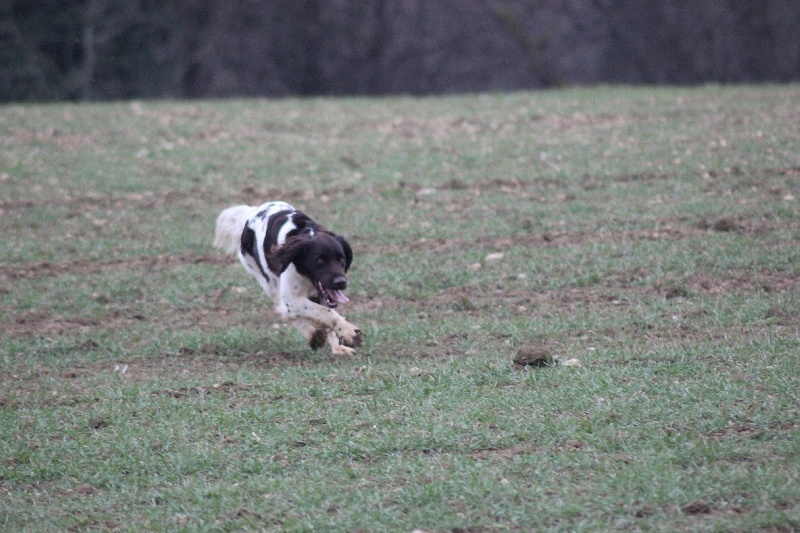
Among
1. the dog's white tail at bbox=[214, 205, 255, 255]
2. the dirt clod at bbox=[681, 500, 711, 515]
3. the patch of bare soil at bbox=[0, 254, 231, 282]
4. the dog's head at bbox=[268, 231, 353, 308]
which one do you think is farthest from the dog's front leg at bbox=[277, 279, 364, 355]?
the dirt clod at bbox=[681, 500, 711, 515]

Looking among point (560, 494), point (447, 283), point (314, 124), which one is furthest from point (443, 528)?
point (314, 124)

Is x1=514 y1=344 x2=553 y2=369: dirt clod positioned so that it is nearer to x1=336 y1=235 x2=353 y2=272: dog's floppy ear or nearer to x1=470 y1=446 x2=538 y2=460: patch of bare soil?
x1=470 y1=446 x2=538 y2=460: patch of bare soil

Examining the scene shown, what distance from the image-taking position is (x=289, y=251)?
7.38 meters

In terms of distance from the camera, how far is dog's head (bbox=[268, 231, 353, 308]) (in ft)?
24.0

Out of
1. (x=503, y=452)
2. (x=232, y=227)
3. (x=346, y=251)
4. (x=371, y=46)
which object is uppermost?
(x=346, y=251)

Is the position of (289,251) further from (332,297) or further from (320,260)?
(332,297)

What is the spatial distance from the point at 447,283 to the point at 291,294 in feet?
6.32

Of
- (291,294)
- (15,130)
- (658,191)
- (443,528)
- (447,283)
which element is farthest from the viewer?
(15,130)

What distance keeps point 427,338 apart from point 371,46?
21.1m

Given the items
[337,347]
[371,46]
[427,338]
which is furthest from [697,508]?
[371,46]

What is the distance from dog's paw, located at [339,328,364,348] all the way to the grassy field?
109 millimetres

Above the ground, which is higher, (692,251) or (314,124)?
(692,251)

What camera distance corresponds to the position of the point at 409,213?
Answer: 11.5 metres

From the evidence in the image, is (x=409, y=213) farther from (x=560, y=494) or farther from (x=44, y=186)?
(x=560, y=494)
